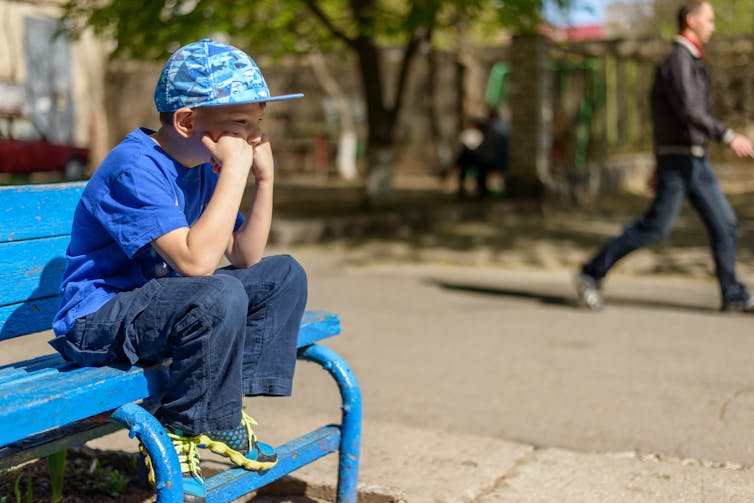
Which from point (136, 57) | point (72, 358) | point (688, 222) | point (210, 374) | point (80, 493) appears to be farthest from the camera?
point (688, 222)

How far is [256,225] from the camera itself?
311 centimetres

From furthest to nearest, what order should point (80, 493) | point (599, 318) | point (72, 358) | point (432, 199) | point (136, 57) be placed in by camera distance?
point (432, 199), point (136, 57), point (599, 318), point (80, 493), point (72, 358)

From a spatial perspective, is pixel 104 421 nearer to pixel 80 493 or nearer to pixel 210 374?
pixel 210 374

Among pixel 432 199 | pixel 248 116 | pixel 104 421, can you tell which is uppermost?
pixel 248 116

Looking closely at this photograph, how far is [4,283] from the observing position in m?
3.14

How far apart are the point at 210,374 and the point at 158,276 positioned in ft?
1.46

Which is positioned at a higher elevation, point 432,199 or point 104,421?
point 104,421

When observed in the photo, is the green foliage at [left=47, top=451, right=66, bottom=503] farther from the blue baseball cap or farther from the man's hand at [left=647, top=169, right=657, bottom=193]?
the man's hand at [left=647, top=169, right=657, bottom=193]

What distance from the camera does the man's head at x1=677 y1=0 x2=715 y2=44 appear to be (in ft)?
22.7

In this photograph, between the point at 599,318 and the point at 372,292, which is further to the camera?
the point at 372,292

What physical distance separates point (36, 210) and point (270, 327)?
34.5 inches

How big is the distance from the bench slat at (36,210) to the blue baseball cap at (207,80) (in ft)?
1.89

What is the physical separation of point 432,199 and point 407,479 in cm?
1293

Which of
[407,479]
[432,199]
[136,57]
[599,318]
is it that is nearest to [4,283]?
[407,479]
